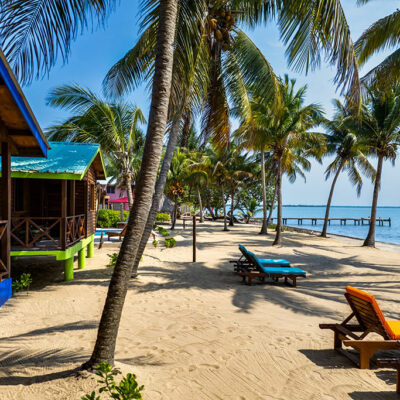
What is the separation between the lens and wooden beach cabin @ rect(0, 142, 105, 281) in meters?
7.61

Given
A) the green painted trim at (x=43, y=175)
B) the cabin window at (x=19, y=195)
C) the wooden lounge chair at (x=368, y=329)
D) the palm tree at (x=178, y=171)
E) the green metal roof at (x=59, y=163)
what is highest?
the palm tree at (x=178, y=171)

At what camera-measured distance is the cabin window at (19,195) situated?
10.5 m

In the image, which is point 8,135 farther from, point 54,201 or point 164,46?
point 54,201

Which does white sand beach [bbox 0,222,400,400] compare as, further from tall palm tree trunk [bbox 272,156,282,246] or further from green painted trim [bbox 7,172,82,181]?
tall palm tree trunk [bbox 272,156,282,246]

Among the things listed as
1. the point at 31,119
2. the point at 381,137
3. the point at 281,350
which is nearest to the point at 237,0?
the point at 31,119

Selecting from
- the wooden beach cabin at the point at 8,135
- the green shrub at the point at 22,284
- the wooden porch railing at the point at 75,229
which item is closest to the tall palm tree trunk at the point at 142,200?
the wooden beach cabin at the point at 8,135

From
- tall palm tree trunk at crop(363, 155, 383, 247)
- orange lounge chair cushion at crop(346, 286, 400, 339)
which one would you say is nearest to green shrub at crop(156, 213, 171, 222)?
tall palm tree trunk at crop(363, 155, 383, 247)

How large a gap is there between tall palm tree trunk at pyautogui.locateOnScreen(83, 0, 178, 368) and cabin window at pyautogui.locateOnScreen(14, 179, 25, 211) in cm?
872

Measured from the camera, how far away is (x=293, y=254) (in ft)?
47.6

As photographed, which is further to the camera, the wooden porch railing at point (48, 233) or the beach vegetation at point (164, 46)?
the wooden porch railing at point (48, 233)

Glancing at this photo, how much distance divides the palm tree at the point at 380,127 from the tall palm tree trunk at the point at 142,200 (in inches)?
621

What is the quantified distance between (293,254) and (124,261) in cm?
1240

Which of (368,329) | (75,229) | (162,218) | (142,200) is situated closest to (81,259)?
(75,229)

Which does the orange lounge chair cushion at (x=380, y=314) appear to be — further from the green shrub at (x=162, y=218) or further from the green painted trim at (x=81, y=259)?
the green shrub at (x=162, y=218)
